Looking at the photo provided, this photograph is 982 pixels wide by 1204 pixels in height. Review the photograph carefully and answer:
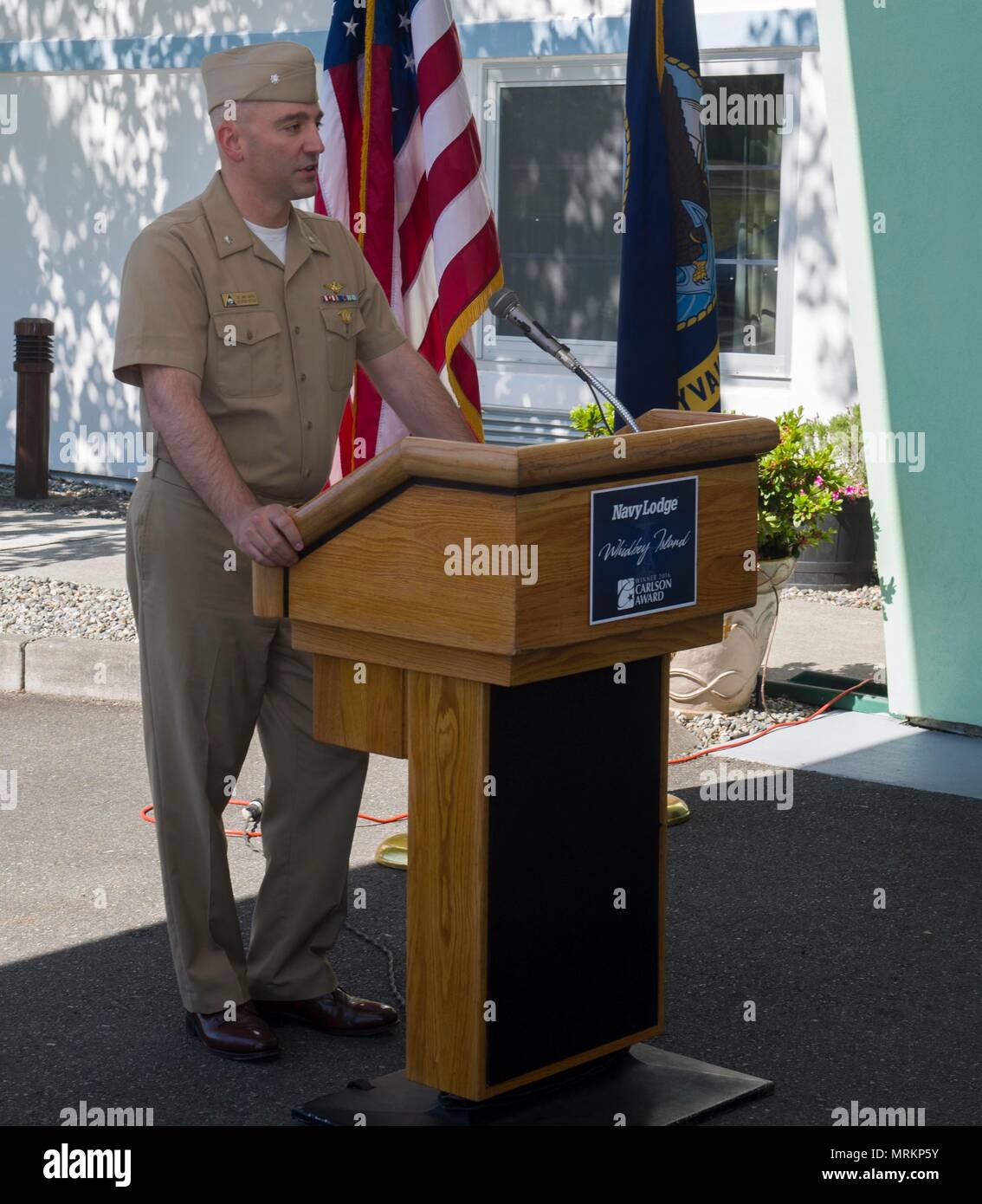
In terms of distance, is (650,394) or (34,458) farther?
(34,458)

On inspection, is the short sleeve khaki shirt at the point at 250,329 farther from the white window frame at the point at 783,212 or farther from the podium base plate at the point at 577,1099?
the white window frame at the point at 783,212

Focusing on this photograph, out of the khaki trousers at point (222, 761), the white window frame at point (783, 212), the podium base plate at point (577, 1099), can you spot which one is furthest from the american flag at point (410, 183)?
the white window frame at point (783, 212)

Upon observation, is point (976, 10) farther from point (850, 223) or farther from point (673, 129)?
point (673, 129)

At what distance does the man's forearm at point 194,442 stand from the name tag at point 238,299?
0.21 m

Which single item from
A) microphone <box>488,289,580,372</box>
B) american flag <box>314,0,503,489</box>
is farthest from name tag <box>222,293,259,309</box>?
american flag <box>314,0,503,489</box>

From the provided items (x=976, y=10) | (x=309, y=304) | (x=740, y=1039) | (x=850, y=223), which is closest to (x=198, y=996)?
(x=740, y=1039)

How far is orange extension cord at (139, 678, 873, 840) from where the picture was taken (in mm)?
5734

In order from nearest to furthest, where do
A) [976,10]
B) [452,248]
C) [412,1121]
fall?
[412,1121], [452,248], [976,10]

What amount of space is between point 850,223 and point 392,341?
9.83 feet

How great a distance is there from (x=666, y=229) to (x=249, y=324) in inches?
94.5

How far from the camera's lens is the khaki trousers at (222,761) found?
3.90 meters

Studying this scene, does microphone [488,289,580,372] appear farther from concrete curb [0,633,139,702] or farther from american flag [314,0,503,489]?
concrete curb [0,633,139,702]

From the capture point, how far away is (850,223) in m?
6.59
